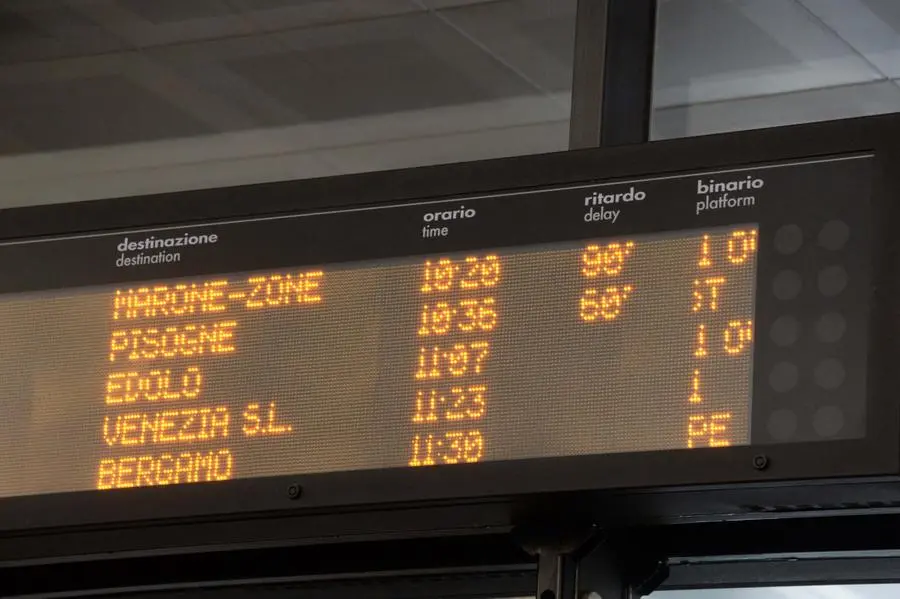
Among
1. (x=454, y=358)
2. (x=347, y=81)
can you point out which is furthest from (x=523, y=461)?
(x=347, y=81)

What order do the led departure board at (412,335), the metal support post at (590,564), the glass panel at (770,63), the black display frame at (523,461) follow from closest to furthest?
1. the black display frame at (523,461)
2. the led departure board at (412,335)
3. the metal support post at (590,564)
4. the glass panel at (770,63)

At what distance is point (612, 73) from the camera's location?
336cm

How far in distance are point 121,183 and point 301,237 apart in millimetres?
1340

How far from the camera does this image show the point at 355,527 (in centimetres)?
289

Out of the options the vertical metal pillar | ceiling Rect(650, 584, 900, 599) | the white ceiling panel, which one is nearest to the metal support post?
ceiling Rect(650, 584, 900, 599)


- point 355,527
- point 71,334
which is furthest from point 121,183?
point 355,527

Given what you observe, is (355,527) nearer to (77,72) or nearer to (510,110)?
(510,110)

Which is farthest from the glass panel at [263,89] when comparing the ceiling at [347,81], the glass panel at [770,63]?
the glass panel at [770,63]

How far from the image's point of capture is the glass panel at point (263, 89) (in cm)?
392

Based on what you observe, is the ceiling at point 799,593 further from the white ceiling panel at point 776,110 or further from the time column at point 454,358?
the white ceiling panel at point 776,110

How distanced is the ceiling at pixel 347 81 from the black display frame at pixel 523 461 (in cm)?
91

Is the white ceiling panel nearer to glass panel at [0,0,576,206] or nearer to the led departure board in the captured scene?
glass panel at [0,0,576,206]

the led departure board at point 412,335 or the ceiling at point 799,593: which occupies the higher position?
the led departure board at point 412,335

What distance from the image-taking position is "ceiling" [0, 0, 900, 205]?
3732 millimetres
